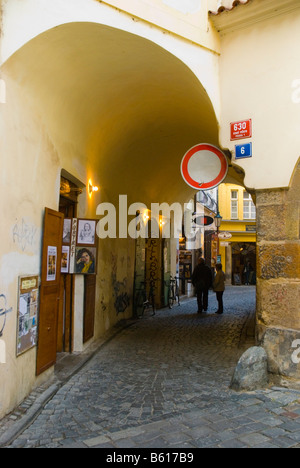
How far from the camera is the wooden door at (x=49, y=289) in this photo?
14.6 feet

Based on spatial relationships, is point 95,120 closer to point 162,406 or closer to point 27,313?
point 27,313

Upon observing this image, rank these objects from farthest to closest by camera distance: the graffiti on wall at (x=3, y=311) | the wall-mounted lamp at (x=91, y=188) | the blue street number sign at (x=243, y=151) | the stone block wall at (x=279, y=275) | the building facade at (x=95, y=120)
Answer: the wall-mounted lamp at (x=91, y=188) → the blue street number sign at (x=243, y=151) → the stone block wall at (x=279, y=275) → the building facade at (x=95, y=120) → the graffiti on wall at (x=3, y=311)

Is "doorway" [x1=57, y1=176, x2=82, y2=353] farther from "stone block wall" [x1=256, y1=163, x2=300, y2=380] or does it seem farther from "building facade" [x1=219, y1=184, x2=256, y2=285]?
"building facade" [x1=219, y1=184, x2=256, y2=285]

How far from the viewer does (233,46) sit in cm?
504

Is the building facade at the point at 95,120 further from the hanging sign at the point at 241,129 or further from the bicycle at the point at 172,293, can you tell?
the bicycle at the point at 172,293

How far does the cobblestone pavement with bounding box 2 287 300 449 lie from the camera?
10.0ft

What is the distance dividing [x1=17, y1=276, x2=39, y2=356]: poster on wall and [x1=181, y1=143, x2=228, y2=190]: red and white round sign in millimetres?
2573

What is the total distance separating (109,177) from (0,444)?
18.4 feet

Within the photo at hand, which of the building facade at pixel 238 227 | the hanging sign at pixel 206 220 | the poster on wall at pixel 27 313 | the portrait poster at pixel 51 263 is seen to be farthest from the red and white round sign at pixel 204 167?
the building facade at pixel 238 227

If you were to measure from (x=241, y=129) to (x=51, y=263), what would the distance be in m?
2.97

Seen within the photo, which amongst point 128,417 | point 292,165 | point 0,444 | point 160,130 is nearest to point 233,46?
point 292,165

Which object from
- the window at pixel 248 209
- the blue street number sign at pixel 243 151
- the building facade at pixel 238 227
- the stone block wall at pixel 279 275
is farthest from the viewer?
the window at pixel 248 209

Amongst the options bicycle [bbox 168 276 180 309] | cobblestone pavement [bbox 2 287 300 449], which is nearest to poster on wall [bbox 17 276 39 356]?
cobblestone pavement [bbox 2 287 300 449]

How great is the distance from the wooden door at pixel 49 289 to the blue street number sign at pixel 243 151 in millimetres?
2463
